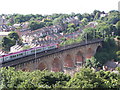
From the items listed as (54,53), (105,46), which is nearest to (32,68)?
(54,53)

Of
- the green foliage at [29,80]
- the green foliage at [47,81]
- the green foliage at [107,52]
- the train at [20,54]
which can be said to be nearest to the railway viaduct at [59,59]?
the train at [20,54]

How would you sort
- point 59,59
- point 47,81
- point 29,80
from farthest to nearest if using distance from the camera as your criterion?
point 59,59 → point 47,81 → point 29,80

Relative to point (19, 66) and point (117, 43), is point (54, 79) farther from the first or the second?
point (117, 43)

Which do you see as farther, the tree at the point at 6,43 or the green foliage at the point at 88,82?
the tree at the point at 6,43

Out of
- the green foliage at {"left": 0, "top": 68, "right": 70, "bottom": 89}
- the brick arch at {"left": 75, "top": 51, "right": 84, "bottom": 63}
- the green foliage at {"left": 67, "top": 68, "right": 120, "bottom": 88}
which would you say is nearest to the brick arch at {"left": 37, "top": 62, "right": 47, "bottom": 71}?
the green foliage at {"left": 0, "top": 68, "right": 70, "bottom": 89}

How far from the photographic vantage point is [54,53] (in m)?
Result: 30.4

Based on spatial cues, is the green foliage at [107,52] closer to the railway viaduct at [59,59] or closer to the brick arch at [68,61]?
the railway viaduct at [59,59]

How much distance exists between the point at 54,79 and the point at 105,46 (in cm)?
3375

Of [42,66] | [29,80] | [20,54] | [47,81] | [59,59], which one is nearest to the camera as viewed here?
[29,80]

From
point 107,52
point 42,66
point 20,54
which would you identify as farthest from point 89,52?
point 20,54

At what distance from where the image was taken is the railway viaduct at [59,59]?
79.1ft

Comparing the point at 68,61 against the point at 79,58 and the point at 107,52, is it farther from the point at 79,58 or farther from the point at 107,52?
the point at 107,52

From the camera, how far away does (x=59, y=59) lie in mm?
32125

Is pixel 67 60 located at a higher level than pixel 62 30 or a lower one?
lower
